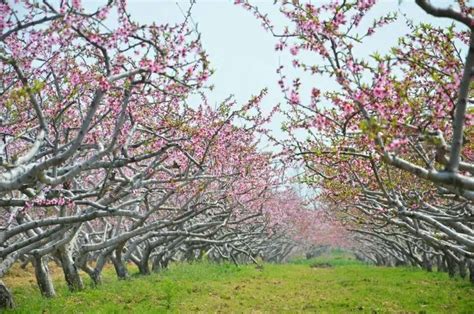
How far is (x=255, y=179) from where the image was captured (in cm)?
1844

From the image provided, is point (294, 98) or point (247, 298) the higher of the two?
point (294, 98)

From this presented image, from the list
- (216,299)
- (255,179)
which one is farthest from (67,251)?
(255,179)

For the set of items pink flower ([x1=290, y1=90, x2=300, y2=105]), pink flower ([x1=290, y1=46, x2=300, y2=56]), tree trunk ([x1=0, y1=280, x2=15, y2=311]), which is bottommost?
tree trunk ([x1=0, y1=280, x2=15, y2=311])

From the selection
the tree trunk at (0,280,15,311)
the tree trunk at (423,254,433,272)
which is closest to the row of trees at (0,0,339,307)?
the tree trunk at (0,280,15,311)

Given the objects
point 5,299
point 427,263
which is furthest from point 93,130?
point 427,263

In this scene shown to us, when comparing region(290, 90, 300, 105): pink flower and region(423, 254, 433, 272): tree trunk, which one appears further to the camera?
region(423, 254, 433, 272): tree trunk

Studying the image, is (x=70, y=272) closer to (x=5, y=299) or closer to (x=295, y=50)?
(x=5, y=299)

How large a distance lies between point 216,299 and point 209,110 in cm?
541

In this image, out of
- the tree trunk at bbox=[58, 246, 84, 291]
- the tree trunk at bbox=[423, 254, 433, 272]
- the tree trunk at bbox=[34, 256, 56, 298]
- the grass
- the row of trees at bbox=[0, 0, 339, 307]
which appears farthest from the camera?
the tree trunk at bbox=[423, 254, 433, 272]

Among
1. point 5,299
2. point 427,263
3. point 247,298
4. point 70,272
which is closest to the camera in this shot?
point 5,299

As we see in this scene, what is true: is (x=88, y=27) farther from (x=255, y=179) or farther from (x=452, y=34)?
(x=255, y=179)

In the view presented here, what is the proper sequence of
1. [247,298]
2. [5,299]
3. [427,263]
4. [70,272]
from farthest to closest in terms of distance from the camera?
[427,263] < [70,272] < [247,298] < [5,299]

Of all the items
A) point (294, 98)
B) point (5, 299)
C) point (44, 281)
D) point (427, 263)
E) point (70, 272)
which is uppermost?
point (294, 98)

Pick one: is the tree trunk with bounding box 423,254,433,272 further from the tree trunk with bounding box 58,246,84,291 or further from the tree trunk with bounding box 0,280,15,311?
the tree trunk with bounding box 0,280,15,311
